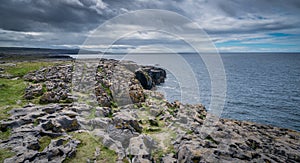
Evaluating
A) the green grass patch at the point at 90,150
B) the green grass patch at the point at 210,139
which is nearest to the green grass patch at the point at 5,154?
the green grass patch at the point at 90,150

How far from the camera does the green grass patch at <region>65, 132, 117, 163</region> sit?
11685 mm

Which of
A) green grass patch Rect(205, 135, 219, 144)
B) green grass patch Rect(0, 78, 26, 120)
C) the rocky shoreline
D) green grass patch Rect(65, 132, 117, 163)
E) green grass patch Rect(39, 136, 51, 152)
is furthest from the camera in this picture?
green grass patch Rect(0, 78, 26, 120)

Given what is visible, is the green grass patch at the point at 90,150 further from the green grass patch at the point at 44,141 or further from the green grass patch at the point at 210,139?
the green grass patch at the point at 210,139

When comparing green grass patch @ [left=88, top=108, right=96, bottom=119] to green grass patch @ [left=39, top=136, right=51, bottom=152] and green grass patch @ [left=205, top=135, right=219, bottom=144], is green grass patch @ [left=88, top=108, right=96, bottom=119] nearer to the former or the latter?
green grass patch @ [left=39, top=136, right=51, bottom=152]

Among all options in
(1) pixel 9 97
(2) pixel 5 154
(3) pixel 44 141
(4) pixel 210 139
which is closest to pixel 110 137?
(3) pixel 44 141

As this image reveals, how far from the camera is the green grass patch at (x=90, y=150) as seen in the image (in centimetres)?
1169

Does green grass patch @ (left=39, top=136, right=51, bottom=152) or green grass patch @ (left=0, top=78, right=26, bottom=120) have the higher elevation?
green grass patch @ (left=0, top=78, right=26, bottom=120)

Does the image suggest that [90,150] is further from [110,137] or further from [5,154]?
[5,154]

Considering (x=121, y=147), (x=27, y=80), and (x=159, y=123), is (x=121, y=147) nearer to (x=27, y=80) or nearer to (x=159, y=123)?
(x=159, y=123)

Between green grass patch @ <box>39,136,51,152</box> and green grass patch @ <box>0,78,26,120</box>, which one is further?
green grass patch @ <box>0,78,26,120</box>

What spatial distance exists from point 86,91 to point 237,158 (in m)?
20.5

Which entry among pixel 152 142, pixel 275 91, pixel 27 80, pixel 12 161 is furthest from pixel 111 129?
pixel 275 91

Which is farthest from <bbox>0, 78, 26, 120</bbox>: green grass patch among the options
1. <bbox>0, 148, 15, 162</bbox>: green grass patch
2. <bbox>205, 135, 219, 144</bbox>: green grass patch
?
<bbox>205, 135, 219, 144</bbox>: green grass patch

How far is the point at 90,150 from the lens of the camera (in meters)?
12.5
